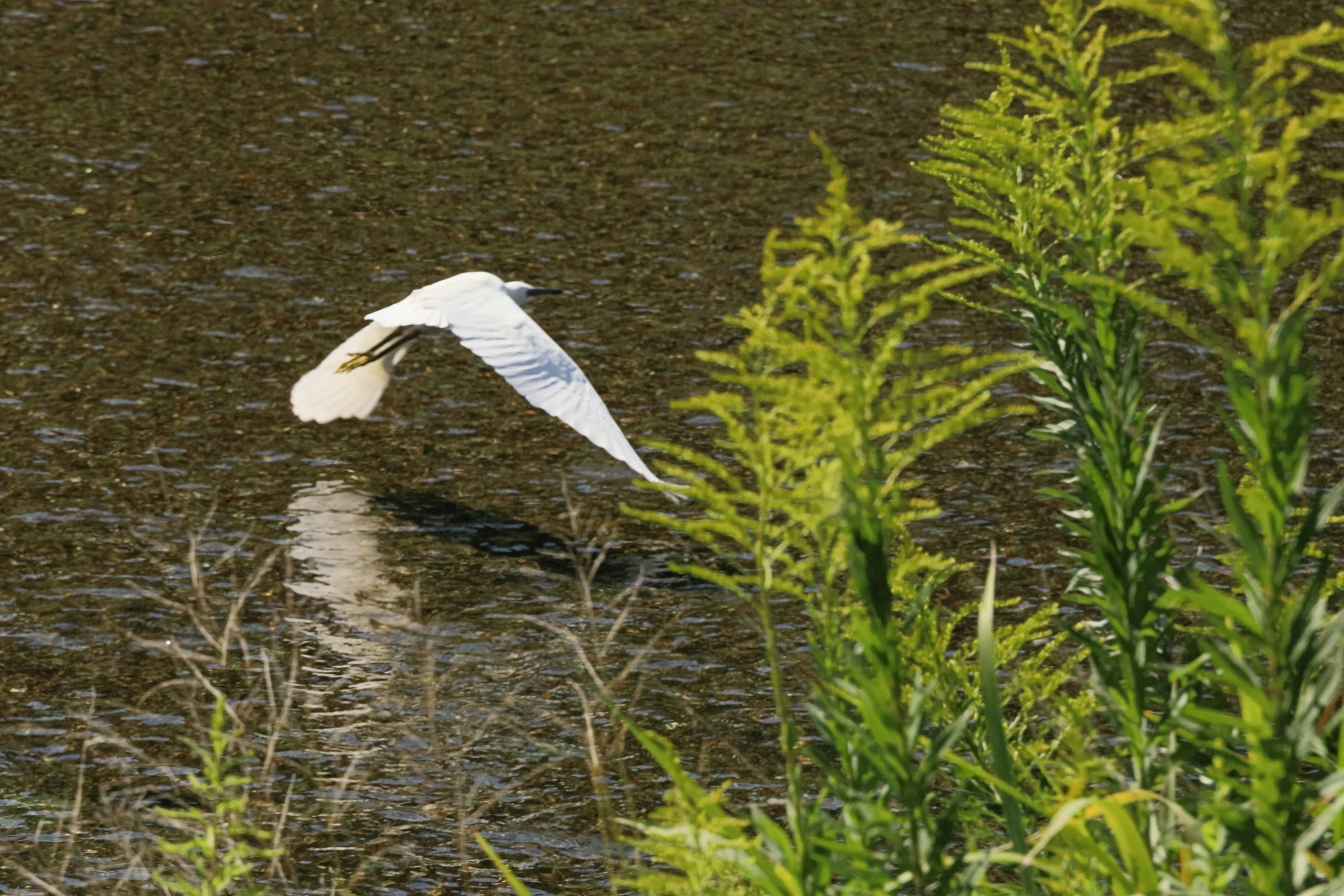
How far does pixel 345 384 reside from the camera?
26.6ft

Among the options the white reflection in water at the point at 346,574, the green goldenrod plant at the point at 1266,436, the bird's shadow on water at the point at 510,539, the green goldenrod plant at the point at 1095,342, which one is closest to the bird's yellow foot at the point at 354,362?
the white reflection in water at the point at 346,574

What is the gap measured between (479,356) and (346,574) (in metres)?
1.27

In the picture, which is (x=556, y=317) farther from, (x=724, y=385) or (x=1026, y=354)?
(x=1026, y=354)

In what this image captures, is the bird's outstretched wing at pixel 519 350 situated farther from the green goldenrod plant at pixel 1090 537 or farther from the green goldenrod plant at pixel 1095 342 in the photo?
the green goldenrod plant at pixel 1090 537

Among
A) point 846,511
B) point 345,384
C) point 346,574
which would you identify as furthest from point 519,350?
point 846,511

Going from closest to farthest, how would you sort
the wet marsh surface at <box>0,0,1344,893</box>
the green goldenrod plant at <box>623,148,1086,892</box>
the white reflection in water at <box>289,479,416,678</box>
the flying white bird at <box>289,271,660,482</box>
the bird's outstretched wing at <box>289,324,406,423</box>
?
the green goldenrod plant at <box>623,148,1086,892</box>, the wet marsh surface at <box>0,0,1344,893</box>, the white reflection in water at <box>289,479,416,678</box>, the flying white bird at <box>289,271,660,482</box>, the bird's outstretched wing at <box>289,324,406,423</box>

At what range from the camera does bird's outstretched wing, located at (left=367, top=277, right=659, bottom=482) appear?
664cm

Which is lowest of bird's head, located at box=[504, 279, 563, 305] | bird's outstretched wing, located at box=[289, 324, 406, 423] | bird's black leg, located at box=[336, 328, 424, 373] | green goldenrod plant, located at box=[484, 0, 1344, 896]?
bird's outstretched wing, located at box=[289, 324, 406, 423]

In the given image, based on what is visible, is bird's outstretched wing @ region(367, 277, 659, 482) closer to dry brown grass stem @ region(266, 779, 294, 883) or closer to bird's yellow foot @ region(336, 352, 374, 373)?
→ bird's yellow foot @ region(336, 352, 374, 373)

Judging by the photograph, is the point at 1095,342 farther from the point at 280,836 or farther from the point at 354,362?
the point at 354,362

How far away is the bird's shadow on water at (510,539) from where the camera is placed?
23.3 ft

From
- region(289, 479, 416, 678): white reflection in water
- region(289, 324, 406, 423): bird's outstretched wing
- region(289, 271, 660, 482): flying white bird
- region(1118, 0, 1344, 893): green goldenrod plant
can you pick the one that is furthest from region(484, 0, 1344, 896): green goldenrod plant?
region(289, 324, 406, 423): bird's outstretched wing

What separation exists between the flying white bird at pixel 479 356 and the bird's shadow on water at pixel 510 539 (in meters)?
0.44

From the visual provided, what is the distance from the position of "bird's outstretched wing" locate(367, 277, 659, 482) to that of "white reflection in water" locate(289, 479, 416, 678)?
0.82m
